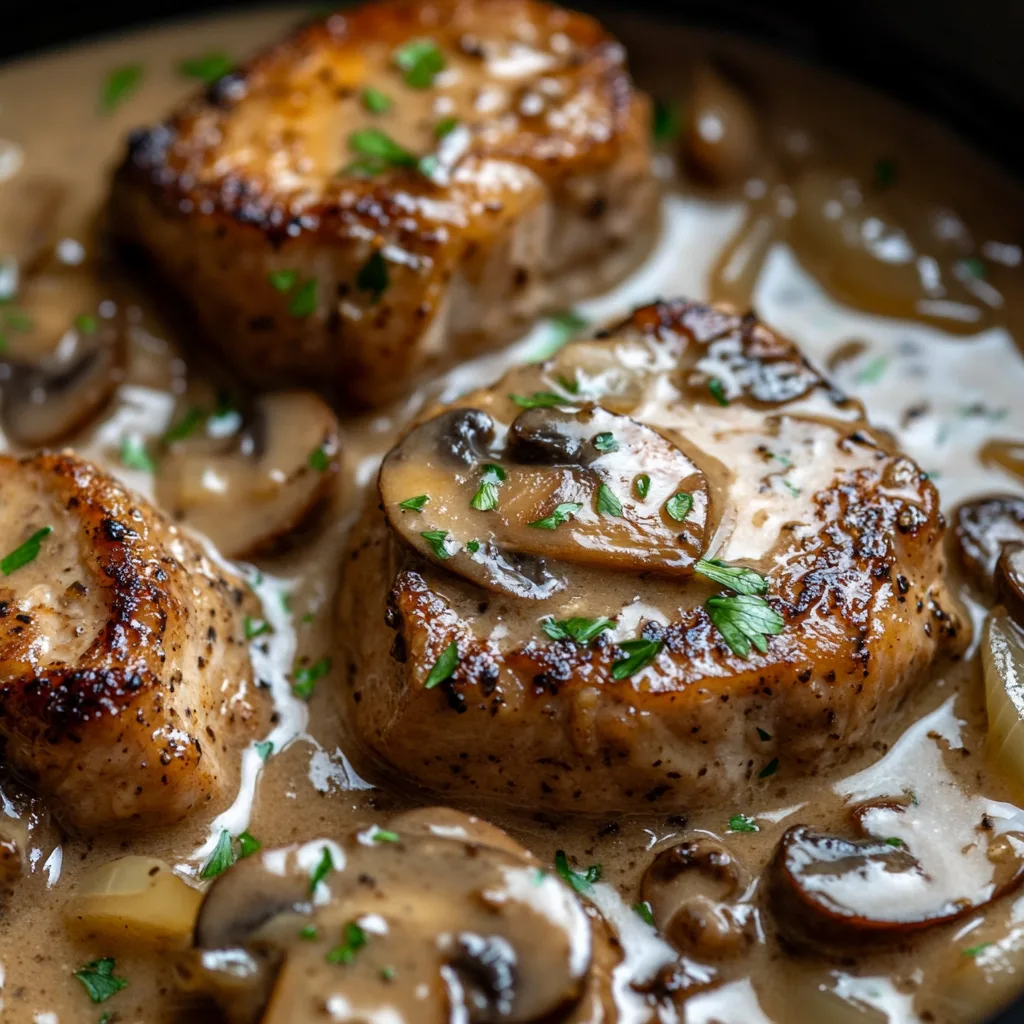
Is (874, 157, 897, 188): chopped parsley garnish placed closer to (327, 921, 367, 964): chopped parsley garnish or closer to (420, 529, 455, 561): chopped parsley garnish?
(420, 529, 455, 561): chopped parsley garnish

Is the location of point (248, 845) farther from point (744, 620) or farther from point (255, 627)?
point (744, 620)

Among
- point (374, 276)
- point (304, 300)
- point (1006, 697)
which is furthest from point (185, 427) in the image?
point (1006, 697)

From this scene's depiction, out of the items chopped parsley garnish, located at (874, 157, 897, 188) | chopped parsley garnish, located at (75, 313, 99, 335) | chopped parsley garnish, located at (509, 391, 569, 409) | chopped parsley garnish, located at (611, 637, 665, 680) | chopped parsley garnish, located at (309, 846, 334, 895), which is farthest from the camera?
chopped parsley garnish, located at (874, 157, 897, 188)

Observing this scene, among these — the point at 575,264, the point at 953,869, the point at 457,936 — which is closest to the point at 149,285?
the point at 575,264

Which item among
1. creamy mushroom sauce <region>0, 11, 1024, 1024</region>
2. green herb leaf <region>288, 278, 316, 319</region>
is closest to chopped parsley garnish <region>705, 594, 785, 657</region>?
creamy mushroom sauce <region>0, 11, 1024, 1024</region>

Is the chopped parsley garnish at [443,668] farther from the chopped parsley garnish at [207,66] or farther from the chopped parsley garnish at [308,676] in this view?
the chopped parsley garnish at [207,66]

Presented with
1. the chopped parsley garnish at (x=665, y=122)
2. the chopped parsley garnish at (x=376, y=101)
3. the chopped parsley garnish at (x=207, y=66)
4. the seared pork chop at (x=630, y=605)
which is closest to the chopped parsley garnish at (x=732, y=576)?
the seared pork chop at (x=630, y=605)

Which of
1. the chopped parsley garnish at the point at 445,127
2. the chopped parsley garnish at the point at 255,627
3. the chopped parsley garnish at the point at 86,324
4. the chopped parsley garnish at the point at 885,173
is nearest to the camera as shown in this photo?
the chopped parsley garnish at the point at 255,627

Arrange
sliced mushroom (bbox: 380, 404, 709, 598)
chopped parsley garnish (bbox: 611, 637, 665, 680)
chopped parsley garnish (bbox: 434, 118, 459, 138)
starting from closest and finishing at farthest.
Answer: chopped parsley garnish (bbox: 611, 637, 665, 680) → sliced mushroom (bbox: 380, 404, 709, 598) → chopped parsley garnish (bbox: 434, 118, 459, 138)
